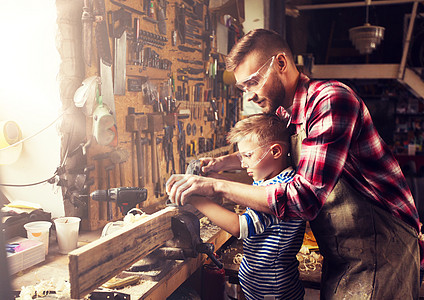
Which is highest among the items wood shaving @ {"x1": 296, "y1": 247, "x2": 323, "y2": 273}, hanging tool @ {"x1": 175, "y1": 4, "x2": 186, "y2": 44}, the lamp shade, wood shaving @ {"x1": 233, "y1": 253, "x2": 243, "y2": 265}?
the lamp shade

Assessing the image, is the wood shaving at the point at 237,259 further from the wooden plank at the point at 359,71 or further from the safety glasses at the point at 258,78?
the wooden plank at the point at 359,71

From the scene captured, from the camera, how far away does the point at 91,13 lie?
2322mm

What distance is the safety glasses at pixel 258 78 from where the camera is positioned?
5.88 feet

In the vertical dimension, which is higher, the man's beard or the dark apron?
the man's beard

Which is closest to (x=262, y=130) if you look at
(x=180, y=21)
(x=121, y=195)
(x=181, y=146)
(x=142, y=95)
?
(x=121, y=195)

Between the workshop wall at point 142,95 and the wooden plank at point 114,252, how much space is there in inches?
9.7

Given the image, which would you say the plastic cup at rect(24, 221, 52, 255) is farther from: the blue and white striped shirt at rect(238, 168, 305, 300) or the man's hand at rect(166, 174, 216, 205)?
the blue and white striped shirt at rect(238, 168, 305, 300)

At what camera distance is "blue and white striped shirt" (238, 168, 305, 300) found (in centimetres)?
175

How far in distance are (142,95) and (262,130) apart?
1469 millimetres

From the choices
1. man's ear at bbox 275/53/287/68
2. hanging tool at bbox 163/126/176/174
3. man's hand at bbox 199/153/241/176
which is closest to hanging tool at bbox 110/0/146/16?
hanging tool at bbox 163/126/176/174

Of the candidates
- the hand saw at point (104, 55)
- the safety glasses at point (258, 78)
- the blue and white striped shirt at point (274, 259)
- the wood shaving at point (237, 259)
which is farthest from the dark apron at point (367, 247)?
the hand saw at point (104, 55)

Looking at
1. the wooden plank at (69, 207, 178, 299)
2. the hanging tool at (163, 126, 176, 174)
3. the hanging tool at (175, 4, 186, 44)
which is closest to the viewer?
the wooden plank at (69, 207, 178, 299)

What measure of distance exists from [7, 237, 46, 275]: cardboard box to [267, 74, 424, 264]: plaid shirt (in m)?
1.22

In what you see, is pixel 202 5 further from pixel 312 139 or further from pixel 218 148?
pixel 312 139
